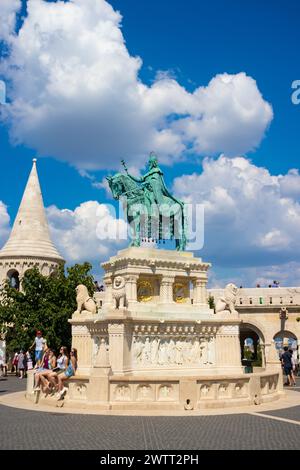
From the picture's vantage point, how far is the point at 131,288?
18312 millimetres

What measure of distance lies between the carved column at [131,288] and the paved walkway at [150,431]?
5807mm

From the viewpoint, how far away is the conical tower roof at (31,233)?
45.0m

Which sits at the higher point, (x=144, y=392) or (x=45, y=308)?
(x=45, y=308)

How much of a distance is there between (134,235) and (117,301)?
3376mm

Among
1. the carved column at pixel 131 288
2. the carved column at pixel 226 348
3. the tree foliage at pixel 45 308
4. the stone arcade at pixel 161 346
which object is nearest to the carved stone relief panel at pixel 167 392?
the stone arcade at pixel 161 346

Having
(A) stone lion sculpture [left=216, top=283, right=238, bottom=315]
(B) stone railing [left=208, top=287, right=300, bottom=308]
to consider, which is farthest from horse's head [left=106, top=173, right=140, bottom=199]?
(B) stone railing [left=208, top=287, right=300, bottom=308]

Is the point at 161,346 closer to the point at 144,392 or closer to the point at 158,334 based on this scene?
the point at 158,334

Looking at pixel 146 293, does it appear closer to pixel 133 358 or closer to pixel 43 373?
pixel 133 358

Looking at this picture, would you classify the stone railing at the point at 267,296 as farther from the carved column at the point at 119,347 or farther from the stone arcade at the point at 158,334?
the carved column at the point at 119,347

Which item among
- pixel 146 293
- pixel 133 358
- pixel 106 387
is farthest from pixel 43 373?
pixel 146 293

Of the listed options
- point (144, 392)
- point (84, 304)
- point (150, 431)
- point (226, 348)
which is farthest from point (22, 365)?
point (150, 431)

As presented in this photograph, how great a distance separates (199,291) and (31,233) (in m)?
29.0

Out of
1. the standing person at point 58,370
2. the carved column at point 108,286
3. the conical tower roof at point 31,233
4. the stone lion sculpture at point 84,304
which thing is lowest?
the standing person at point 58,370

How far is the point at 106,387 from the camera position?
43.5 ft
